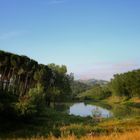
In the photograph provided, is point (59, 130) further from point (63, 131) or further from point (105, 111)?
point (105, 111)

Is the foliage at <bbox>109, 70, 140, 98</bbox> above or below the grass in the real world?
above

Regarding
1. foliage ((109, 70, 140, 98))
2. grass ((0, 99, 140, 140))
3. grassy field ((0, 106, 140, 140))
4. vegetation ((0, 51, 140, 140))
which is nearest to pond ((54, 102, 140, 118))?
vegetation ((0, 51, 140, 140))

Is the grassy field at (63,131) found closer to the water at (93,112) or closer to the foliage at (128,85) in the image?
the water at (93,112)

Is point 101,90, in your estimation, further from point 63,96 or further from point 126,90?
point 63,96

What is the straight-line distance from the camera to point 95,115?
2328 inches

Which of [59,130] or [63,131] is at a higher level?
[63,131]

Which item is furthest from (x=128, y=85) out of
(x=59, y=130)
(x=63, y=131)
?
(x=63, y=131)

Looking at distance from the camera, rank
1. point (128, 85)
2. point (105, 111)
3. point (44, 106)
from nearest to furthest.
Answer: point (44, 106) < point (105, 111) < point (128, 85)

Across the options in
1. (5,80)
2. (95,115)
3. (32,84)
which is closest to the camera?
(95,115)

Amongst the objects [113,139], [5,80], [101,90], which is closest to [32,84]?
[5,80]

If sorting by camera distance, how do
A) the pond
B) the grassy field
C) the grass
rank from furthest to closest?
the pond, the grass, the grassy field

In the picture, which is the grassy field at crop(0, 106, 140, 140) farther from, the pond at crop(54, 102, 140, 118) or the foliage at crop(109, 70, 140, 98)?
the foliage at crop(109, 70, 140, 98)

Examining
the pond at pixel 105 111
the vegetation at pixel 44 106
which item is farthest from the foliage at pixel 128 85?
the pond at pixel 105 111

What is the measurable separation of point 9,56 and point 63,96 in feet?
103
